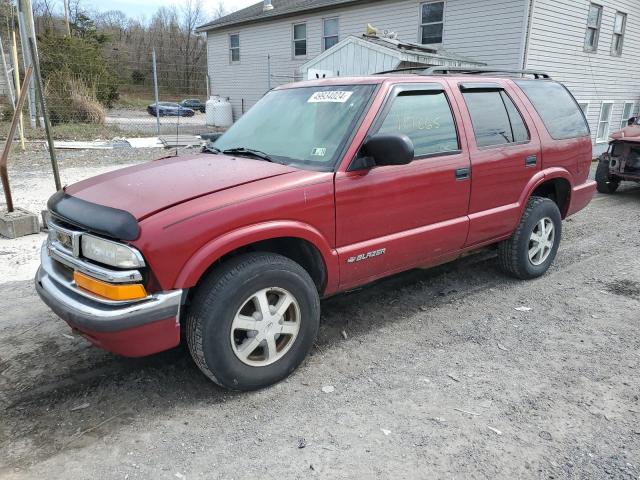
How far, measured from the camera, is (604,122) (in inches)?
656

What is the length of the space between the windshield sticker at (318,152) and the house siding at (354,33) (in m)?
11.1

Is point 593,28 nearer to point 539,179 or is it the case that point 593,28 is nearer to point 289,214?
point 539,179

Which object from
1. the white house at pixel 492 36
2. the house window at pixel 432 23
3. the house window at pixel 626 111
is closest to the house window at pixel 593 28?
the white house at pixel 492 36

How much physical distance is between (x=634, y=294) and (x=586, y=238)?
6.45 feet

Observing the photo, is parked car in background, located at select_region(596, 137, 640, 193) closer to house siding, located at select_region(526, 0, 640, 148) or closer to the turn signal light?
house siding, located at select_region(526, 0, 640, 148)

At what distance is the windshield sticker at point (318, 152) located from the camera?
3355 mm

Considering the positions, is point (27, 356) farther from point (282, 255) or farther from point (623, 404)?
point (623, 404)

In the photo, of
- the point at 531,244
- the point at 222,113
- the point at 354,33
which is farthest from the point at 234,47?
the point at 531,244

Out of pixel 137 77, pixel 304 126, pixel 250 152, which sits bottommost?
pixel 250 152

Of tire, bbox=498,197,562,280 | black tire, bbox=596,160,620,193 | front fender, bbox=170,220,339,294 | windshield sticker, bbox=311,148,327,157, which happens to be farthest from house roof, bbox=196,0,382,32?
front fender, bbox=170,220,339,294

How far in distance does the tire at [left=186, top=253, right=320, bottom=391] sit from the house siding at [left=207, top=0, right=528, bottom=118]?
11.8m

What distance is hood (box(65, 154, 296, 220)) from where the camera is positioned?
9.14ft

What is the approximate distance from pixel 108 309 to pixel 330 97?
2.11m

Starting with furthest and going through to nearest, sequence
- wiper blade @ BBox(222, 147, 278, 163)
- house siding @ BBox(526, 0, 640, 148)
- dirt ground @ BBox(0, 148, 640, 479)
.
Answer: house siding @ BBox(526, 0, 640, 148) → wiper blade @ BBox(222, 147, 278, 163) → dirt ground @ BBox(0, 148, 640, 479)
